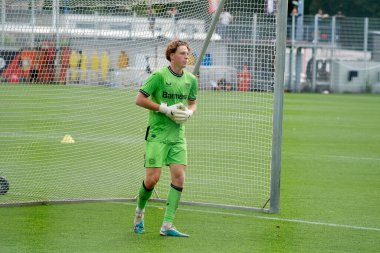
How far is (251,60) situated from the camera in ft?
40.6

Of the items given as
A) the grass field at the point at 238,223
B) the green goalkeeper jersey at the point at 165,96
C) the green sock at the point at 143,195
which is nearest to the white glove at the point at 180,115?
the green goalkeeper jersey at the point at 165,96

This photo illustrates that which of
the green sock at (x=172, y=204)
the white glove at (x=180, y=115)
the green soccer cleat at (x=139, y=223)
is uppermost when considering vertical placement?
the white glove at (x=180, y=115)

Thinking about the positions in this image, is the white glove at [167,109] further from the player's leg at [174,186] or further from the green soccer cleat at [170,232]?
the green soccer cleat at [170,232]

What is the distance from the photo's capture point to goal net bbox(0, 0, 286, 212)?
11578 mm

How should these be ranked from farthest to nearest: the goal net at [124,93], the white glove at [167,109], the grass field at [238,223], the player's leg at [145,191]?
the goal net at [124,93] → the player's leg at [145,191] → the white glove at [167,109] → the grass field at [238,223]

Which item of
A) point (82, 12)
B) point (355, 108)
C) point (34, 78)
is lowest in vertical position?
point (355, 108)

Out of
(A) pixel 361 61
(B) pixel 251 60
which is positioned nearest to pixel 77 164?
(B) pixel 251 60

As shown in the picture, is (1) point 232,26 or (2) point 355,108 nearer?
(1) point 232,26

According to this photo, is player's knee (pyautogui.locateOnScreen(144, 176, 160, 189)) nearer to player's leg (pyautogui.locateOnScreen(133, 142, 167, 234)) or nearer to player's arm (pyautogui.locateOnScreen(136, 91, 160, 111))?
player's leg (pyautogui.locateOnScreen(133, 142, 167, 234))

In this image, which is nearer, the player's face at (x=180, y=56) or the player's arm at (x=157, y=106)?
the player's arm at (x=157, y=106)

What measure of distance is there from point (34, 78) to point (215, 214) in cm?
354

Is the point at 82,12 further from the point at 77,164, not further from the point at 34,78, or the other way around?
the point at 77,164

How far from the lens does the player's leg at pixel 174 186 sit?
31.0 feet

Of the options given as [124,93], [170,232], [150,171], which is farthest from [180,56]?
[124,93]
